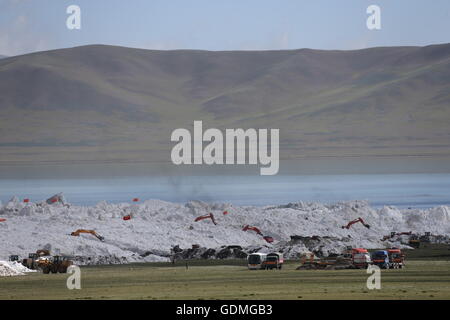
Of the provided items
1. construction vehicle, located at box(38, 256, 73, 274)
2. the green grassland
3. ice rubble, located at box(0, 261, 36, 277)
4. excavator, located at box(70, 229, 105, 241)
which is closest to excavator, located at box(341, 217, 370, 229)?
excavator, located at box(70, 229, 105, 241)

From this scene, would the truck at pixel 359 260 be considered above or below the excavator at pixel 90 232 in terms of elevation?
below

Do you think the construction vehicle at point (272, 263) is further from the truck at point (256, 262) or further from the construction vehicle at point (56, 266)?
the construction vehicle at point (56, 266)

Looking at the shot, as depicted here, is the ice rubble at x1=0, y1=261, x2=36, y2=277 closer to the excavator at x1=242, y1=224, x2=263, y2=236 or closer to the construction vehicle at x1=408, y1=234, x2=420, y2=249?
the excavator at x1=242, y1=224, x2=263, y2=236

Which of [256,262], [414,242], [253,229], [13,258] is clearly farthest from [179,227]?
[256,262]

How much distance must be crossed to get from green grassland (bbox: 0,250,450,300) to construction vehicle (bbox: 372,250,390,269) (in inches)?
63.2

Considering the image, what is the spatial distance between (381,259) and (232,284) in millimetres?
17725

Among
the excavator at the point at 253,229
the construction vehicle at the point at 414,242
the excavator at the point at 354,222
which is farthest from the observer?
the excavator at the point at 354,222

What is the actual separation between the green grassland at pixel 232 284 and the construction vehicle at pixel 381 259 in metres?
1.61

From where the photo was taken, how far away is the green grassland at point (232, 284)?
49.1 metres

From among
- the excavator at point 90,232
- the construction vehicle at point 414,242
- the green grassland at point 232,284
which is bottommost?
the green grassland at point 232,284
